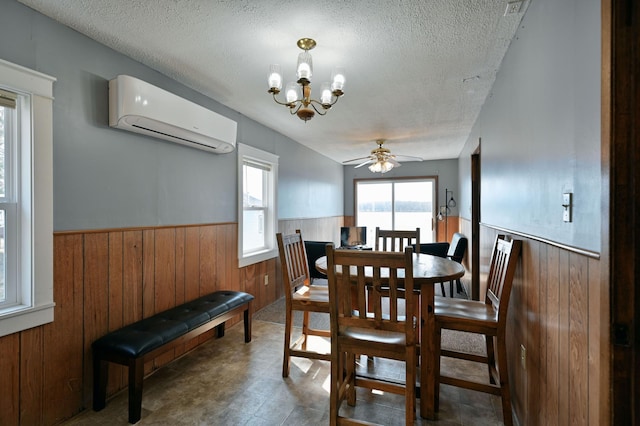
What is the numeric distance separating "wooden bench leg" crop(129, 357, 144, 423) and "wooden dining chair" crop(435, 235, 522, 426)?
72.5 inches

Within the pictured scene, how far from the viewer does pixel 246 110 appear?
11.2ft

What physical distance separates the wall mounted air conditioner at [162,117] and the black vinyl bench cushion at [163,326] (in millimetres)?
1417

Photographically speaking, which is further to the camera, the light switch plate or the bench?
the bench

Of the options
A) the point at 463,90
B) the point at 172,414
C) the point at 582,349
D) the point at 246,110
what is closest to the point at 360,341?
the point at 582,349

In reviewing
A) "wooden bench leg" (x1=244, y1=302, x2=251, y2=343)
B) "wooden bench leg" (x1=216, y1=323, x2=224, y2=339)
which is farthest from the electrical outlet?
"wooden bench leg" (x1=216, y1=323, x2=224, y2=339)

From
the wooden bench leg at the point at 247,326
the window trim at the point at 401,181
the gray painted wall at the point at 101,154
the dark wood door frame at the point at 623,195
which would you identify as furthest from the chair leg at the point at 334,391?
the window trim at the point at 401,181

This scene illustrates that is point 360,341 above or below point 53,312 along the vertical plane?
below

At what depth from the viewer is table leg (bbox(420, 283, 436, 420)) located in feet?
6.04

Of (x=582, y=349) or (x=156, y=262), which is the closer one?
(x=582, y=349)

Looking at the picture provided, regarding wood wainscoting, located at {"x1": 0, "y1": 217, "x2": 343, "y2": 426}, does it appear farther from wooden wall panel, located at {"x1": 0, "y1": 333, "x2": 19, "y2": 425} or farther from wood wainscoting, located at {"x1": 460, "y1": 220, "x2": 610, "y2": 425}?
wood wainscoting, located at {"x1": 460, "y1": 220, "x2": 610, "y2": 425}

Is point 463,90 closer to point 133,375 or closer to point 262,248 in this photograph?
point 262,248

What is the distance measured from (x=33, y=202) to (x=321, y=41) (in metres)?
1.98

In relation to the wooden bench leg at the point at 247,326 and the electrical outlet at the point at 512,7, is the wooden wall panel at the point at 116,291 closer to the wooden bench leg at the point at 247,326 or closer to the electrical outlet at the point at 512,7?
the wooden bench leg at the point at 247,326

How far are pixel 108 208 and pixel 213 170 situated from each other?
1.16 meters
